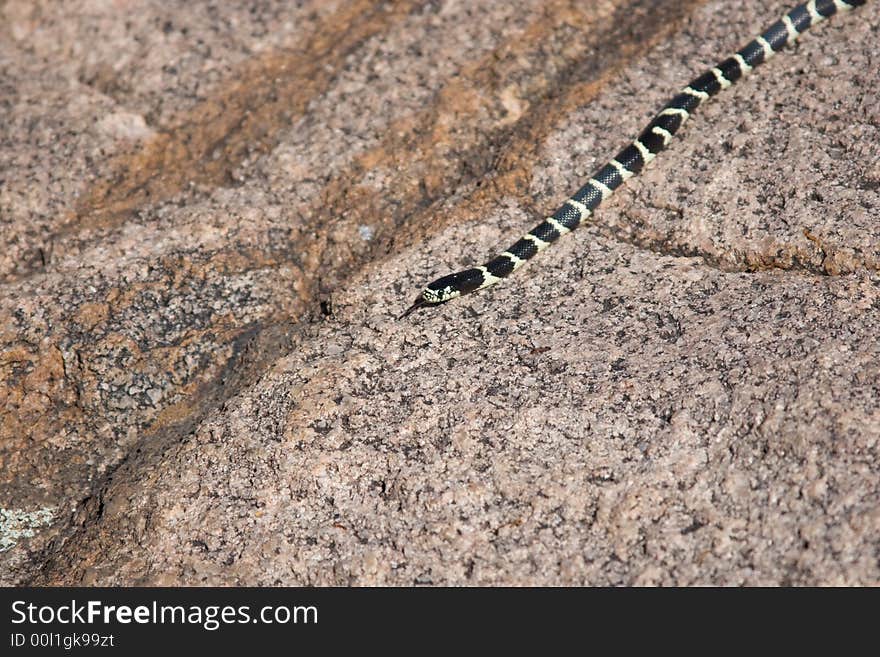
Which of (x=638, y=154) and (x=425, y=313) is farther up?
(x=425, y=313)

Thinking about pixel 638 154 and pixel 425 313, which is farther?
pixel 638 154

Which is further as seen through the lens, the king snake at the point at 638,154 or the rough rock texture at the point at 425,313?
the king snake at the point at 638,154

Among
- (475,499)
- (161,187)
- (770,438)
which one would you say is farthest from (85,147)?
(770,438)

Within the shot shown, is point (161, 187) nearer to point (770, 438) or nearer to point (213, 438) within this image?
point (213, 438)

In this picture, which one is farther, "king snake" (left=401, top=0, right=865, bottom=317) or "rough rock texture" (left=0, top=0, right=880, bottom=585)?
"king snake" (left=401, top=0, right=865, bottom=317)
